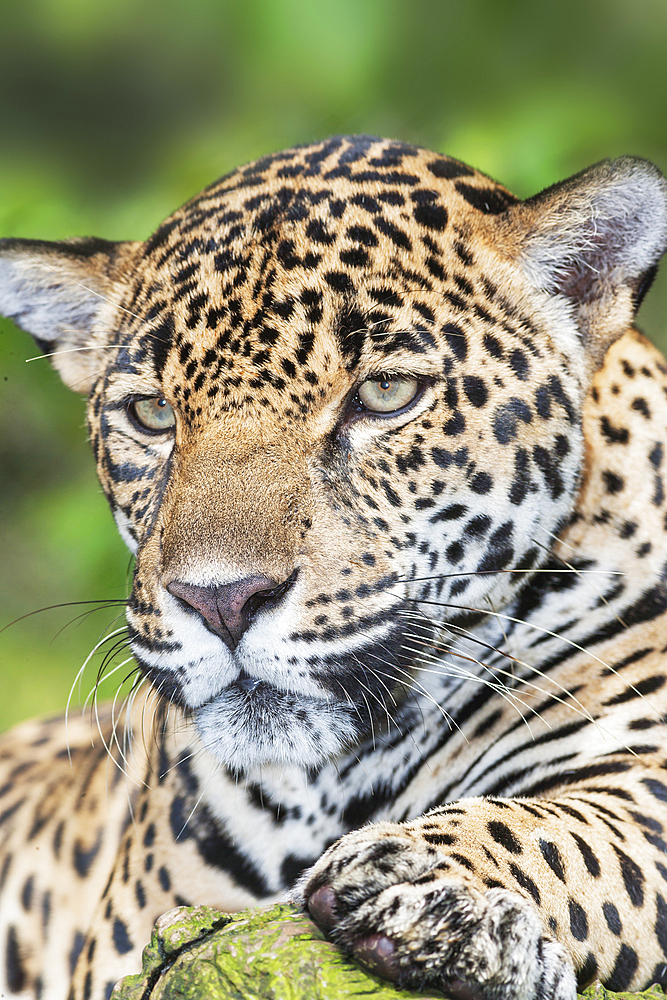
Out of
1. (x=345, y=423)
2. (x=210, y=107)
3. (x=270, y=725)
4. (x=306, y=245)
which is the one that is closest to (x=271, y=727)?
(x=270, y=725)

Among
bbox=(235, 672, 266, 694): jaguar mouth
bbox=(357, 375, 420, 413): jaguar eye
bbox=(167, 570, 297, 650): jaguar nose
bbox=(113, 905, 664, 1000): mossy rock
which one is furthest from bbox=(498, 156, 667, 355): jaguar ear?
bbox=(113, 905, 664, 1000): mossy rock

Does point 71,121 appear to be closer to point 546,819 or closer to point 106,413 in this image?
point 106,413

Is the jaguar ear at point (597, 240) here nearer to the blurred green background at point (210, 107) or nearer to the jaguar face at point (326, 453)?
the jaguar face at point (326, 453)

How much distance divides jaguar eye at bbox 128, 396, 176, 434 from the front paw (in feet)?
5.12

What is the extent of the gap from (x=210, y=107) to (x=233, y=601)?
4.99 m

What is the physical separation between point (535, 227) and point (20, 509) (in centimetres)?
409

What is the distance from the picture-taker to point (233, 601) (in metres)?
2.40

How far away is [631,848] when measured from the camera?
249cm

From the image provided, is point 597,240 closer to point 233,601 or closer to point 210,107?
point 233,601

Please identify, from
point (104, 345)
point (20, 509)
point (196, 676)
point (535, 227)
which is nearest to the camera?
point (196, 676)

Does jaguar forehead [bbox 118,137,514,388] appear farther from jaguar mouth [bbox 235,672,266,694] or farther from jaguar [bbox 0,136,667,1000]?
jaguar mouth [bbox 235,672,266,694]

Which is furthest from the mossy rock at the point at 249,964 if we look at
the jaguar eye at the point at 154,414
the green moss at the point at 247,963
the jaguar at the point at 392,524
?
the jaguar eye at the point at 154,414

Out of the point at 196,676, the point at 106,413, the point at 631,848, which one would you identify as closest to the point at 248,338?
the point at 106,413

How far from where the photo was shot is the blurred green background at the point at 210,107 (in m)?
5.78
